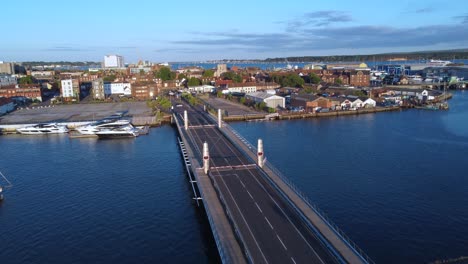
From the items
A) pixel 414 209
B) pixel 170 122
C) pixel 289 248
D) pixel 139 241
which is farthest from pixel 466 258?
pixel 170 122

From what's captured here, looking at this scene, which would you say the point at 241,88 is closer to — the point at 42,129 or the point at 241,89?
Answer: the point at 241,89

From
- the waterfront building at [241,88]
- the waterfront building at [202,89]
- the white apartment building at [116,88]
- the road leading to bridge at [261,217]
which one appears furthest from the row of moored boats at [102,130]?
the waterfront building at [202,89]

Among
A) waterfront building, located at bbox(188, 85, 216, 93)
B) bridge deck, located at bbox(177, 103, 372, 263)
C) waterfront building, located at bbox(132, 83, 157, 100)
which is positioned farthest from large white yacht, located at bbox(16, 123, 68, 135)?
waterfront building, located at bbox(188, 85, 216, 93)

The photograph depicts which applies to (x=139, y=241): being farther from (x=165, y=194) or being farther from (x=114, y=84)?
(x=114, y=84)

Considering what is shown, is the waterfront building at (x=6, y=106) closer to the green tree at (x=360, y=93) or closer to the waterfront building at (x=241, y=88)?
the waterfront building at (x=241, y=88)

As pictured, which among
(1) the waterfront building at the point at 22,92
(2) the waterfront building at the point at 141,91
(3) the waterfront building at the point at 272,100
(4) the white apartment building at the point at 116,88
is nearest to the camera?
(3) the waterfront building at the point at 272,100

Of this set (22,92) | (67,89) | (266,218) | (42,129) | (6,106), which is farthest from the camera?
(67,89)

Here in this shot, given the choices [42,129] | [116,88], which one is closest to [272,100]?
[42,129]
